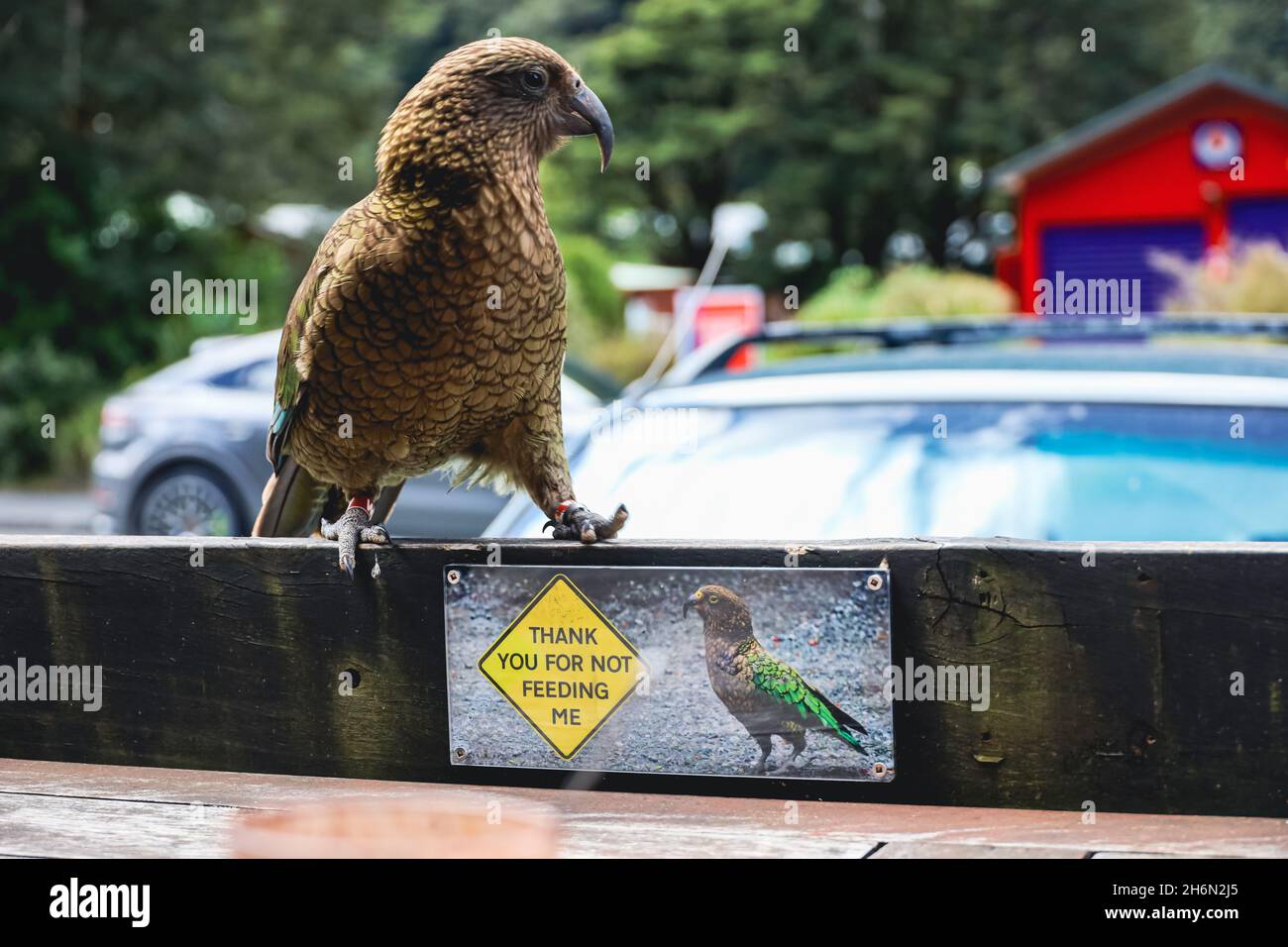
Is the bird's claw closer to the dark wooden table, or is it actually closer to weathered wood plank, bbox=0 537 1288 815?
weathered wood plank, bbox=0 537 1288 815

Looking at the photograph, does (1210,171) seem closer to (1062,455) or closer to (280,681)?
(1062,455)

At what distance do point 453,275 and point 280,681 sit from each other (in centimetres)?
71

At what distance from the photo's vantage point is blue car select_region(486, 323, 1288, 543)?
306 cm

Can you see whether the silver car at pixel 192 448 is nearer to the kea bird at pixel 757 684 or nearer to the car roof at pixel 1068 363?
the car roof at pixel 1068 363

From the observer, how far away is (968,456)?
319cm

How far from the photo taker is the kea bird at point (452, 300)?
2.41 metres

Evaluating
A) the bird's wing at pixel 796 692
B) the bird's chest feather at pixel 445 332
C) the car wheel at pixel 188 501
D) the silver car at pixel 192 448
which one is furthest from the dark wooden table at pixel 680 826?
the car wheel at pixel 188 501

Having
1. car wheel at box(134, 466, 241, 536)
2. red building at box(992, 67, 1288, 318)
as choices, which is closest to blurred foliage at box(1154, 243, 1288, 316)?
red building at box(992, 67, 1288, 318)

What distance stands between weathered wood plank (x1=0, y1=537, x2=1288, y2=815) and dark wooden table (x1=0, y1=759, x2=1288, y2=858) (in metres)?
0.04

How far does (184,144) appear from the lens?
20.4 metres

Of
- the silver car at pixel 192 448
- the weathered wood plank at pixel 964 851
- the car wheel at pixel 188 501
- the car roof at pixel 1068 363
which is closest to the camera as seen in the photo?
the weathered wood plank at pixel 964 851

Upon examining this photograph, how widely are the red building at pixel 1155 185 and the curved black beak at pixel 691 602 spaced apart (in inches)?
946
